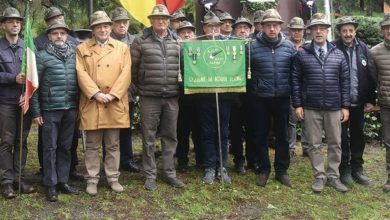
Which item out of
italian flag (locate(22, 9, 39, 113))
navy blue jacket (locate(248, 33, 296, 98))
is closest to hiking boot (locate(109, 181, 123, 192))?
italian flag (locate(22, 9, 39, 113))

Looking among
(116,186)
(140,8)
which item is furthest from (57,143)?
(140,8)

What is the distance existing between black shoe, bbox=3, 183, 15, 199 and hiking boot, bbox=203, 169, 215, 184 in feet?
8.16

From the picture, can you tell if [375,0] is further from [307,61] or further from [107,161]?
[107,161]

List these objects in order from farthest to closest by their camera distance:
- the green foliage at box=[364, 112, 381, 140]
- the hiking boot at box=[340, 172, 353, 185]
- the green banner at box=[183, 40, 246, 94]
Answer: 1. the green foliage at box=[364, 112, 381, 140]
2. the hiking boot at box=[340, 172, 353, 185]
3. the green banner at box=[183, 40, 246, 94]

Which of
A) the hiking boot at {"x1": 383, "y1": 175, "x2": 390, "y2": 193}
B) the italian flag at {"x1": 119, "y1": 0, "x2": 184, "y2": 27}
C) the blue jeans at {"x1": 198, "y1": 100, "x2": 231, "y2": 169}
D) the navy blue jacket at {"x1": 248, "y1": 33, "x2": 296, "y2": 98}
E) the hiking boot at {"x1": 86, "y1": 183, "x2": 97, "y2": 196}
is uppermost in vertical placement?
the italian flag at {"x1": 119, "y1": 0, "x2": 184, "y2": 27}

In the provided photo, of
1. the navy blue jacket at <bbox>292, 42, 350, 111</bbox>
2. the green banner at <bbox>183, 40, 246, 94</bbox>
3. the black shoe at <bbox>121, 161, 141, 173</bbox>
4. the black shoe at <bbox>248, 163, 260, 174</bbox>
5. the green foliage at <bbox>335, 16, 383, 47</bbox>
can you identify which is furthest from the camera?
the green foliage at <bbox>335, 16, 383, 47</bbox>

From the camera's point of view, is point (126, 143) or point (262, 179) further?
point (126, 143)

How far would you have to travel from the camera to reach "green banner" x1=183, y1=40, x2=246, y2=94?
679 centimetres

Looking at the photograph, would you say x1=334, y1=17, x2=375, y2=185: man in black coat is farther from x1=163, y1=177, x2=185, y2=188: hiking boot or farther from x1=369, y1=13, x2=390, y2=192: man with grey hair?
x1=163, y1=177, x2=185, y2=188: hiking boot

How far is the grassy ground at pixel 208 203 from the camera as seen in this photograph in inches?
234

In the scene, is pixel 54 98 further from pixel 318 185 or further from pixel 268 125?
pixel 318 185

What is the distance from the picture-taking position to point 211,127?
23.1 feet

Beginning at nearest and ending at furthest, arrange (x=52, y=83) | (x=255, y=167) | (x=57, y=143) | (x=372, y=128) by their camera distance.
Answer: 1. (x=52, y=83)
2. (x=57, y=143)
3. (x=255, y=167)
4. (x=372, y=128)

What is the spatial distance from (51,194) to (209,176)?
211 cm
